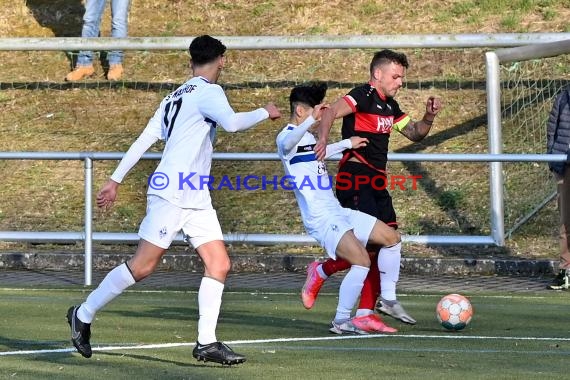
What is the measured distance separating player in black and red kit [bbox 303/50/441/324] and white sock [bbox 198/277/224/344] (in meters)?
1.92

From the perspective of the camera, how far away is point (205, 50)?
8141 millimetres

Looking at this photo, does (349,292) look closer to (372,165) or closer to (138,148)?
(372,165)

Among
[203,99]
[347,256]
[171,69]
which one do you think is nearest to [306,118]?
[347,256]

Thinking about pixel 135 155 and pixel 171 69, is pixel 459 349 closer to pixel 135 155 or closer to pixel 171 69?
pixel 135 155

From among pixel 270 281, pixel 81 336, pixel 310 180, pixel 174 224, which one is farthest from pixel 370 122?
pixel 270 281

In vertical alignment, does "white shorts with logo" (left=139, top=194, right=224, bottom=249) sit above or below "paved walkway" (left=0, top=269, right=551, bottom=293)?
above

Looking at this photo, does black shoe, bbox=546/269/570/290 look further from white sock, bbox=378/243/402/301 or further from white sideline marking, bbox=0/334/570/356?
white sideline marking, bbox=0/334/570/356

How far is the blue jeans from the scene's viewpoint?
18203 mm

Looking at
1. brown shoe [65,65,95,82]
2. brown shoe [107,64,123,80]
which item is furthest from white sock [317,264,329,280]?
brown shoe [65,65,95,82]

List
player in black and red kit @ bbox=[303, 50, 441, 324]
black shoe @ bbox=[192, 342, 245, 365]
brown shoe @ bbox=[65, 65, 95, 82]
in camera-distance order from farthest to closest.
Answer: brown shoe @ bbox=[65, 65, 95, 82]
player in black and red kit @ bbox=[303, 50, 441, 324]
black shoe @ bbox=[192, 342, 245, 365]

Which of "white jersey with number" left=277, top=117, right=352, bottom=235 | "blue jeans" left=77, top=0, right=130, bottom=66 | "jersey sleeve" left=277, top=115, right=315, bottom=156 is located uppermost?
"blue jeans" left=77, top=0, right=130, bottom=66

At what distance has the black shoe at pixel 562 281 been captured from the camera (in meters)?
12.9

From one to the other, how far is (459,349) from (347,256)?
1.35 metres

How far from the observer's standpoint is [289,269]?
47.9 feet
